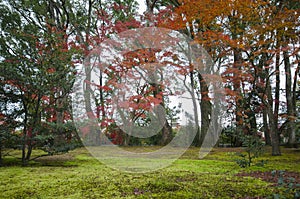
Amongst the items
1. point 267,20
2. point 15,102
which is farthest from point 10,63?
point 267,20

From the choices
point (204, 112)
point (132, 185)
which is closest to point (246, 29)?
point (204, 112)

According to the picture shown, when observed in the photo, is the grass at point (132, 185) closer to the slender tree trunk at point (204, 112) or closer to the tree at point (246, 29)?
the tree at point (246, 29)

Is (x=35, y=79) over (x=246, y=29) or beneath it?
beneath

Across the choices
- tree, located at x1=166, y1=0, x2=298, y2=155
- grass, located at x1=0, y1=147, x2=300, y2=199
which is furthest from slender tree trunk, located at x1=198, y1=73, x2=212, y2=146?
grass, located at x1=0, y1=147, x2=300, y2=199

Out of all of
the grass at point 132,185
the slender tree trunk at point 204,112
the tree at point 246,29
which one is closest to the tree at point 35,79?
the grass at point 132,185

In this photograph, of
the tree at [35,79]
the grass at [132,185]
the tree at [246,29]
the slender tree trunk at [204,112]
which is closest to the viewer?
the grass at [132,185]

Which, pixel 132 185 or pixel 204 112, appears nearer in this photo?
pixel 132 185

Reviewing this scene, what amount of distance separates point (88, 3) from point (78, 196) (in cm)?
881

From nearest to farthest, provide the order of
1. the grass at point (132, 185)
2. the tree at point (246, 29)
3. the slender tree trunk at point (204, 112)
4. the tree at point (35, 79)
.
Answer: the grass at point (132, 185)
the tree at point (35, 79)
the tree at point (246, 29)
the slender tree trunk at point (204, 112)

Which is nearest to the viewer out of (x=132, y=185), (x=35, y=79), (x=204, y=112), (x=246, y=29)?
(x=132, y=185)

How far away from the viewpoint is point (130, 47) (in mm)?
6926

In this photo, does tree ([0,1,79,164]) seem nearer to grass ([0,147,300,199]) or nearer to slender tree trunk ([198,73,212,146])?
grass ([0,147,300,199])

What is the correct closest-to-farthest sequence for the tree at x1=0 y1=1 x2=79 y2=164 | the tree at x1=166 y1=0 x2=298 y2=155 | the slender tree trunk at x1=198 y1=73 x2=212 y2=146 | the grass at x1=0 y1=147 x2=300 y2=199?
the grass at x1=0 y1=147 x2=300 y2=199, the tree at x1=0 y1=1 x2=79 y2=164, the tree at x1=166 y1=0 x2=298 y2=155, the slender tree trunk at x1=198 y1=73 x2=212 y2=146

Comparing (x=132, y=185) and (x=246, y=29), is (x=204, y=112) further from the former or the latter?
(x=132, y=185)
